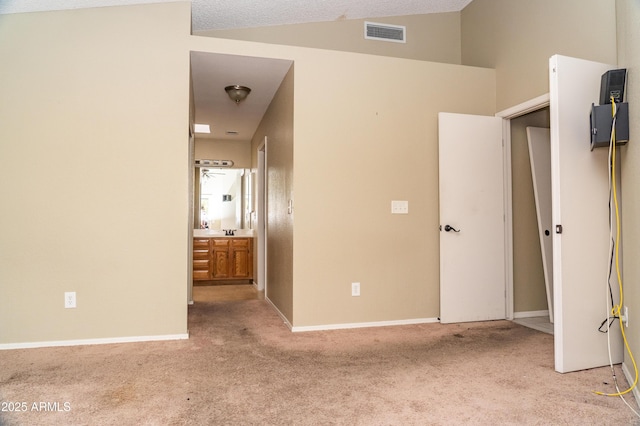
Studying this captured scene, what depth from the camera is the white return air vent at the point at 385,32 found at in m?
4.62

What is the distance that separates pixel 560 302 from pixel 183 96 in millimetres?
3100

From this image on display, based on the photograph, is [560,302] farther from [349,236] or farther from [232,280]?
[232,280]

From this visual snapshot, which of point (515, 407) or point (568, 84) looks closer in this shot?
point (515, 407)

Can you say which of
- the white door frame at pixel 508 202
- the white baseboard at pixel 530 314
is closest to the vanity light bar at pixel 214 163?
the white door frame at pixel 508 202

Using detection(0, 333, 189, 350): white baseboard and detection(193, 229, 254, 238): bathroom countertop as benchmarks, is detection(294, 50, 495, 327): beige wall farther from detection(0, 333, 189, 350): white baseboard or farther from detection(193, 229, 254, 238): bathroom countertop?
detection(193, 229, 254, 238): bathroom countertop

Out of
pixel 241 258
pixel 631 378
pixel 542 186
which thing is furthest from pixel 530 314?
pixel 241 258

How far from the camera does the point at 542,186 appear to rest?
170 inches

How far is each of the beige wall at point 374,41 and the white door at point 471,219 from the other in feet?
3.79

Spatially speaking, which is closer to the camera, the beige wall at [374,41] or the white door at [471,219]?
the white door at [471,219]

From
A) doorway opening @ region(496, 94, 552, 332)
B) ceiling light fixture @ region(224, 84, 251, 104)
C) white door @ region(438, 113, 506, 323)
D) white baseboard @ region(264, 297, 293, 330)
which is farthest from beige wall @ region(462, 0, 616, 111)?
white baseboard @ region(264, 297, 293, 330)

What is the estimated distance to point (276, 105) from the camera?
4.66 meters

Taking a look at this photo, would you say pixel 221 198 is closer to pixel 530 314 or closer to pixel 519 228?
pixel 519 228

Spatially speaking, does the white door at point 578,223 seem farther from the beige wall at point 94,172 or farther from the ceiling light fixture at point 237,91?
the ceiling light fixture at point 237,91

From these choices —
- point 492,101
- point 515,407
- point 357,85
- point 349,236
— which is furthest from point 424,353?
point 492,101
